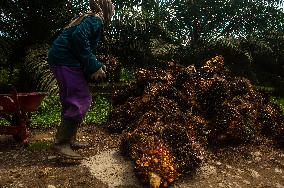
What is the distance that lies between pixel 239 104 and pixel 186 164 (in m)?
1.45

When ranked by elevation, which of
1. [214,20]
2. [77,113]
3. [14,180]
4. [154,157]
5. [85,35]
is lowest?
[14,180]

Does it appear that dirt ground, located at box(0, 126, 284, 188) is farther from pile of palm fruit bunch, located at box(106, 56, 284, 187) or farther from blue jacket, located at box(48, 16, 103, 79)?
blue jacket, located at box(48, 16, 103, 79)

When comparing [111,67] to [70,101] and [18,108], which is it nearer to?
[18,108]

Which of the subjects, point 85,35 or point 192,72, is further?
point 192,72

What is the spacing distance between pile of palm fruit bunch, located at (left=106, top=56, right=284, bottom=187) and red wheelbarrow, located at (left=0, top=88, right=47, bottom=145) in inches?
46.9

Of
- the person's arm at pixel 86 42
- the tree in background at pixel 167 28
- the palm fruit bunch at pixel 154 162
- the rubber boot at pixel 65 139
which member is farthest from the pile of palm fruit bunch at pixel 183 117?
the tree in background at pixel 167 28

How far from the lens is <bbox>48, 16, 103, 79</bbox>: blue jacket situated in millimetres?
3557


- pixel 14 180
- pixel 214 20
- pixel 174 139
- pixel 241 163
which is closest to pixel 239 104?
pixel 241 163

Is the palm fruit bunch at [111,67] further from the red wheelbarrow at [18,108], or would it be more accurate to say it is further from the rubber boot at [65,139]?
the rubber boot at [65,139]

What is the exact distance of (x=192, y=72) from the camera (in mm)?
5070

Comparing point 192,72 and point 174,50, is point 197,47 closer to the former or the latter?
point 174,50

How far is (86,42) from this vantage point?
3.56 meters

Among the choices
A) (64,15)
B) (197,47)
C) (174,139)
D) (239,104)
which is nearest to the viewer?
(174,139)

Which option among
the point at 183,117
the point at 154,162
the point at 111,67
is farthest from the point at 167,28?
the point at 154,162
